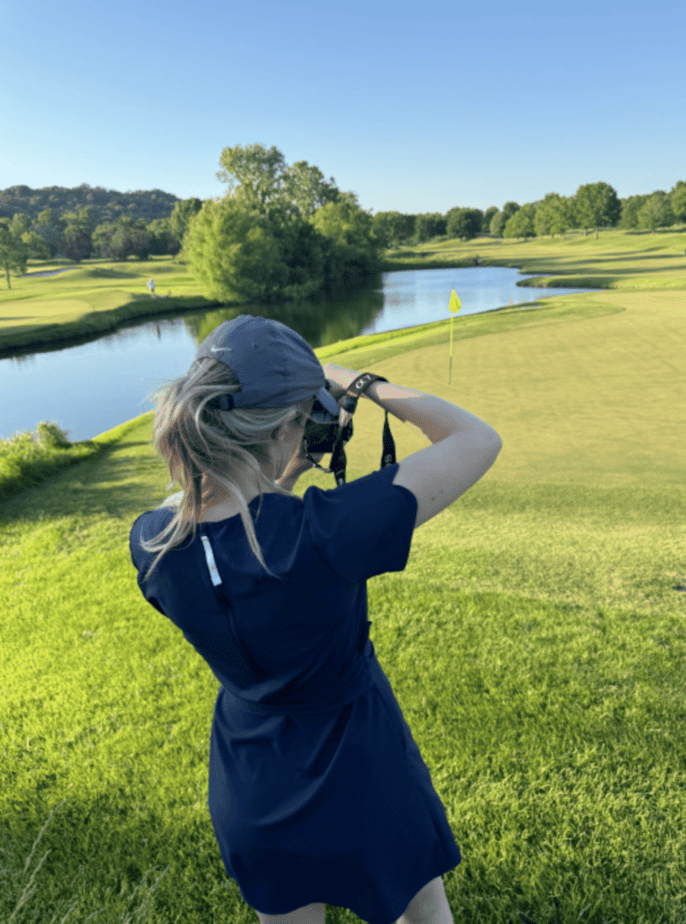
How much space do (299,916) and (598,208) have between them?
114 m

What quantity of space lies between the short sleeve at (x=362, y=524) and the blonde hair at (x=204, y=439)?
0.13 metres

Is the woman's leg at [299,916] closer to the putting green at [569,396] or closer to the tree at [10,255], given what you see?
the putting green at [569,396]

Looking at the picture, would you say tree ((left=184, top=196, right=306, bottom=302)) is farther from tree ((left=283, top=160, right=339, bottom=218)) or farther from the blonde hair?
the blonde hair

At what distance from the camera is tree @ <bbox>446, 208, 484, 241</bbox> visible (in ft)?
441

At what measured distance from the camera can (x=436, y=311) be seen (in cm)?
3834

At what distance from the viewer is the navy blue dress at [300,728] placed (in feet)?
3.35

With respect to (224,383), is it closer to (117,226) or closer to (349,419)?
(349,419)

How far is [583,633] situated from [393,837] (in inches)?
99.8

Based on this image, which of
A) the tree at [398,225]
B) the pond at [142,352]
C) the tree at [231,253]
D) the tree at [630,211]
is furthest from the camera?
the tree at [398,225]

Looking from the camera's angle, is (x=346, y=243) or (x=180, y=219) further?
(x=180, y=219)

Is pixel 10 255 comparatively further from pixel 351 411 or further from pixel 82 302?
pixel 351 411

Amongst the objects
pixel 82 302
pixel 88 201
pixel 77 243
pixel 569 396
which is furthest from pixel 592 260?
pixel 88 201

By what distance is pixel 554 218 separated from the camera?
101312mm

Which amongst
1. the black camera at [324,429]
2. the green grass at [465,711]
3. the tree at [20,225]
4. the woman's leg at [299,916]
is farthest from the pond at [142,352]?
the tree at [20,225]
